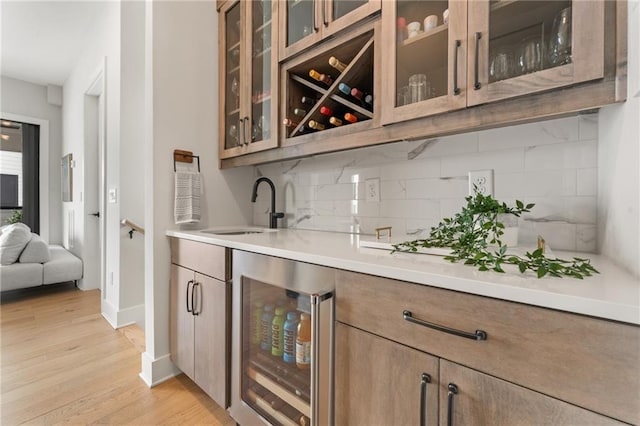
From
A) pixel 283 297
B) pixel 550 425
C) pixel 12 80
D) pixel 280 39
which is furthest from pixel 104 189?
pixel 550 425

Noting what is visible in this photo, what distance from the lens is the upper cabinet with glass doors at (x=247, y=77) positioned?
60.8 inches

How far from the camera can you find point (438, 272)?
66cm

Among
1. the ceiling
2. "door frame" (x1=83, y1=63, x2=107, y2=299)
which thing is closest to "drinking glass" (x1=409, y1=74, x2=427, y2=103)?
"door frame" (x1=83, y1=63, x2=107, y2=299)

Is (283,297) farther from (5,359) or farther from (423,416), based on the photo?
(5,359)

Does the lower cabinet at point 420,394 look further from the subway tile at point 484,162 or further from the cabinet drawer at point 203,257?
the subway tile at point 484,162

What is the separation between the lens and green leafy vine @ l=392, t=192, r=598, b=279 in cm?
63

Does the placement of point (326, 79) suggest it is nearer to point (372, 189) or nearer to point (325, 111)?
point (325, 111)

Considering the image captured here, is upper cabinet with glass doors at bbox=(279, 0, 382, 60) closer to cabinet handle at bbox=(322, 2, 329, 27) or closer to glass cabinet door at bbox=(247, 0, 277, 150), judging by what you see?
cabinet handle at bbox=(322, 2, 329, 27)

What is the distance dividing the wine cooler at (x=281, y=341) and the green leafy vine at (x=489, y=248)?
0.32 m

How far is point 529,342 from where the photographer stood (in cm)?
54

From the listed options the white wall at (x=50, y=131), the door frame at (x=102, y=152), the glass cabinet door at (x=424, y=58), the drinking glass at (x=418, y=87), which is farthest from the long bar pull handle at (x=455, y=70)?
the white wall at (x=50, y=131)

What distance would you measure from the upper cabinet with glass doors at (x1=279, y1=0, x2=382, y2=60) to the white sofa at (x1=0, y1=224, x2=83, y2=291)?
3.54 m

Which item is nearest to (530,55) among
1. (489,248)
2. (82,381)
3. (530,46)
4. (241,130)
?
(530,46)

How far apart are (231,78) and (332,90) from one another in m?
0.85
